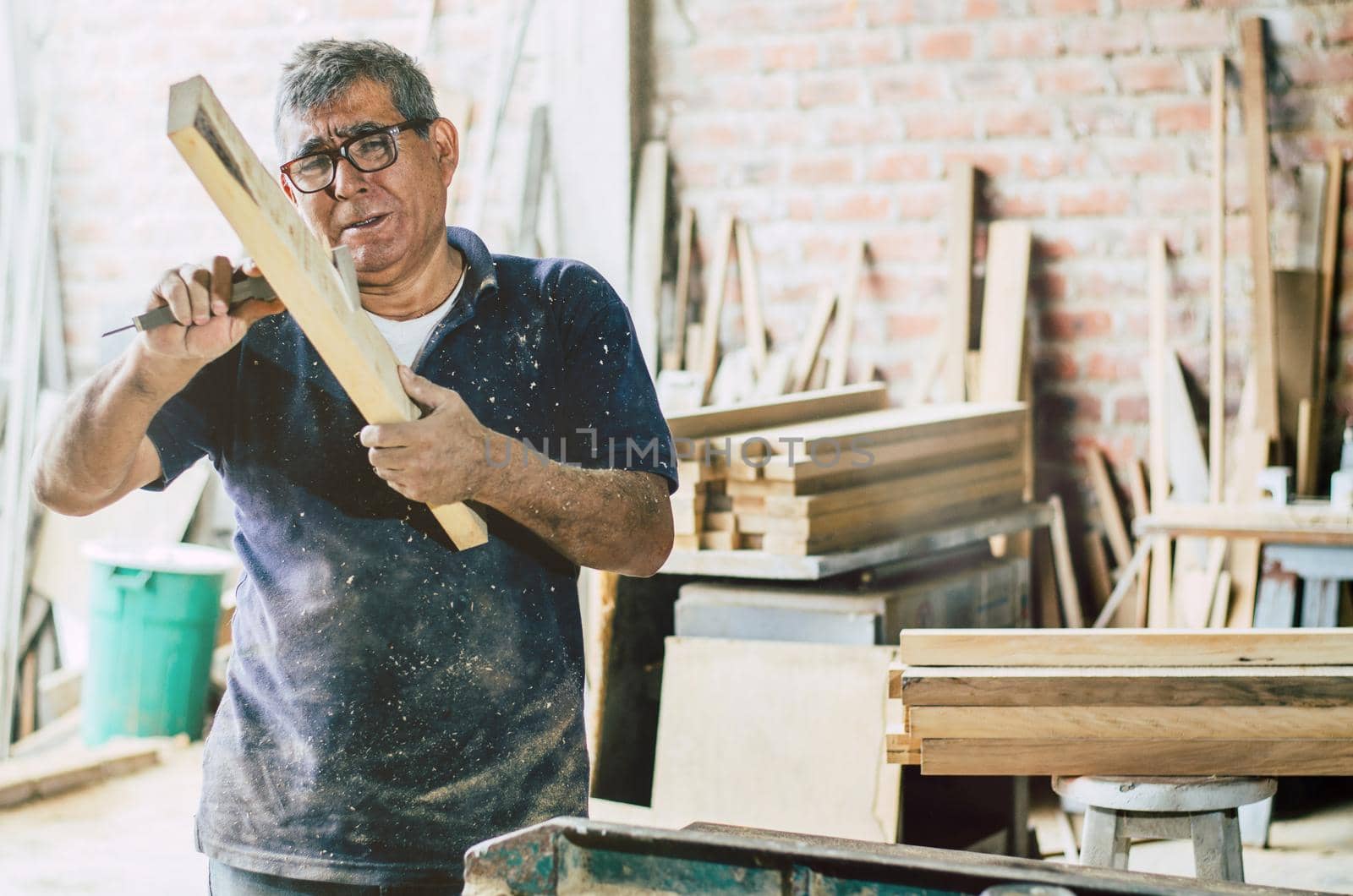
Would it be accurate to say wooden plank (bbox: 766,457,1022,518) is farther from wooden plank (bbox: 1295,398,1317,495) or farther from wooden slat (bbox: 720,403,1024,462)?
wooden plank (bbox: 1295,398,1317,495)

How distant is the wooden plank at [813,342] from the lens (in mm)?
4594

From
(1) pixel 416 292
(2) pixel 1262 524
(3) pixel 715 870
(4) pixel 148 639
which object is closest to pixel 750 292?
(2) pixel 1262 524

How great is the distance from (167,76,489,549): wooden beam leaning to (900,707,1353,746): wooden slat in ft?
3.21

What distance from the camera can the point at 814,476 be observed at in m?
3.26

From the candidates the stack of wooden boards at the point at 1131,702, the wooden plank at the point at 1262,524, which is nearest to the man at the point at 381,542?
the stack of wooden boards at the point at 1131,702

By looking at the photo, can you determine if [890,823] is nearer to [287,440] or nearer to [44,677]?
[287,440]

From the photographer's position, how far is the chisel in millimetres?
1457

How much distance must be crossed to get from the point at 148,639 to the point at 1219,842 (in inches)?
137

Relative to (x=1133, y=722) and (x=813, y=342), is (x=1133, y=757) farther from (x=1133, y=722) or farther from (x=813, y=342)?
(x=813, y=342)

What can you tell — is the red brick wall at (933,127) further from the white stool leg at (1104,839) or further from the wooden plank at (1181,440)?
the white stool leg at (1104,839)

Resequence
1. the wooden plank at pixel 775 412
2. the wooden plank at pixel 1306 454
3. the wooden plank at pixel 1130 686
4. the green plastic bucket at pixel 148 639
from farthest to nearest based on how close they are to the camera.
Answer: the green plastic bucket at pixel 148 639
the wooden plank at pixel 1306 454
the wooden plank at pixel 775 412
the wooden plank at pixel 1130 686

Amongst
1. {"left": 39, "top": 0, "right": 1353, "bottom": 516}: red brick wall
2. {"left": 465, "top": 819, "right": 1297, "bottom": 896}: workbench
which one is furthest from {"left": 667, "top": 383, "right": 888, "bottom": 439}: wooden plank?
{"left": 465, "top": 819, "right": 1297, "bottom": 896}: workbench

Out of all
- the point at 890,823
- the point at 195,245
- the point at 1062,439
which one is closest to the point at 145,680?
the point at 195,245

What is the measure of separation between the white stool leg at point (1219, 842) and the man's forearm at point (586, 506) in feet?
3.55
